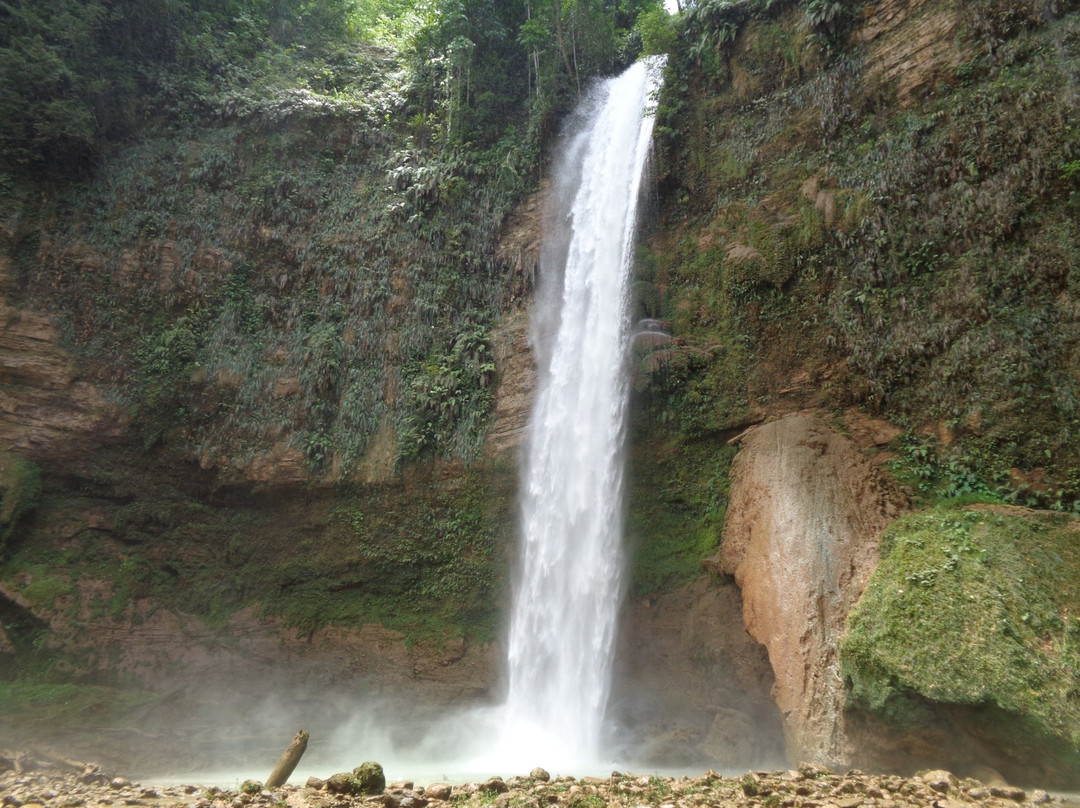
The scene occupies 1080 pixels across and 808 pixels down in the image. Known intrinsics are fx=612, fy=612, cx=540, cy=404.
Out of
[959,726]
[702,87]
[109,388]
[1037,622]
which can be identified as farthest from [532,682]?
[702,87]

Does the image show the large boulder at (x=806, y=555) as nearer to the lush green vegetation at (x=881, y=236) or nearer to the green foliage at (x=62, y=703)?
the lush green vegetation at (x=881, y=236)

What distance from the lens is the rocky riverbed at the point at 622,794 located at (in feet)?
17.4

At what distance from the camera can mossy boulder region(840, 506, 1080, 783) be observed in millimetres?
6285

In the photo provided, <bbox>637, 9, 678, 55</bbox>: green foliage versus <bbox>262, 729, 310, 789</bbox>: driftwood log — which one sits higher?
<bbox>637, 9, 678, 55</bbox>: green foliage

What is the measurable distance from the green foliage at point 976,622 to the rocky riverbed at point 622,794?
0.93m

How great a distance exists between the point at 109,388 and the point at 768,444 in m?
14.4

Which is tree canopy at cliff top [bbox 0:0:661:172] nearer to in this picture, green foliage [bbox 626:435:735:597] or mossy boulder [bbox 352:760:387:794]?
green foliage [bbox 626:435:735:597]

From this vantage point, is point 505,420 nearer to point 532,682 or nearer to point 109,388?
point 532,682

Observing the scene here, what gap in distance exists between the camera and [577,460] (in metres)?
12.7

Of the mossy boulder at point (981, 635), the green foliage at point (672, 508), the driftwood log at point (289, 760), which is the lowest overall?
the driftwood log at point (289, 760)

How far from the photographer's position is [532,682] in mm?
11711

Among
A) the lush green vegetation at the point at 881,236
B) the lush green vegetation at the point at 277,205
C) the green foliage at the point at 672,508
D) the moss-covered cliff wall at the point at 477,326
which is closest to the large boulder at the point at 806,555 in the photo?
the moss-covered cliff wall at the point at 477,326

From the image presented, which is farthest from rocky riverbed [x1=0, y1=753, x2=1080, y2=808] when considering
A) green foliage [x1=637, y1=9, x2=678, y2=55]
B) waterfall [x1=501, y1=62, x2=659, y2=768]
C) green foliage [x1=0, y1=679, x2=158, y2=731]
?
green foliage [x1=637, y1=9, x2=678, y2=55]

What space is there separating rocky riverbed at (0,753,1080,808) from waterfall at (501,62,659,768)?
4.04 m
